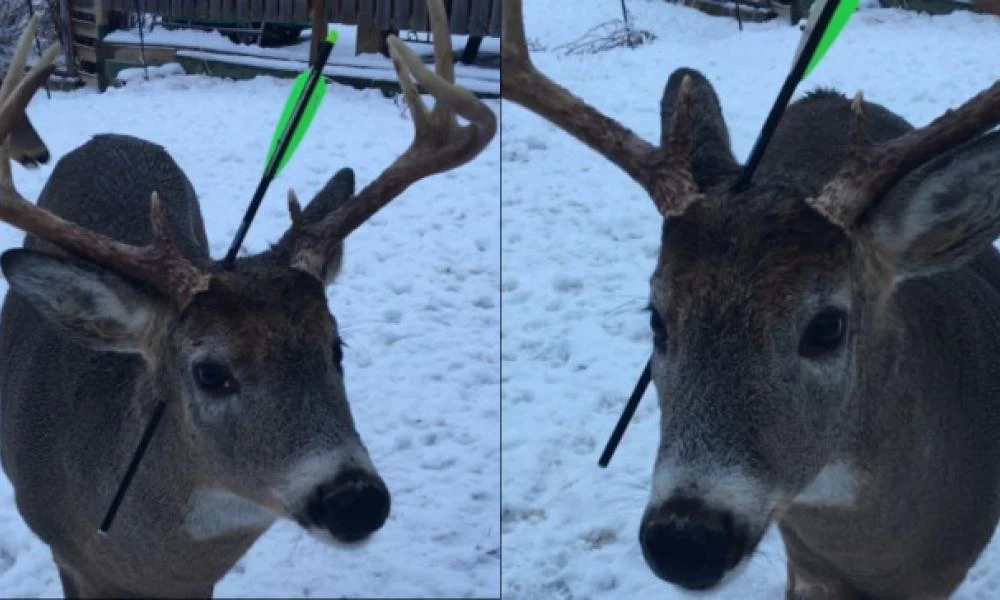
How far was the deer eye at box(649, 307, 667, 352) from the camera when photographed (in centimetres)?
149

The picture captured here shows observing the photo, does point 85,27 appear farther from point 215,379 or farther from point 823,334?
point 823,334

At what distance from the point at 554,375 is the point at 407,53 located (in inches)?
62.2

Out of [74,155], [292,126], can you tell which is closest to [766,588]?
[292,126]

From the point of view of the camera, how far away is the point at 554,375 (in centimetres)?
302

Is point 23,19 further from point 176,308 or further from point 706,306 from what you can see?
point 706,306

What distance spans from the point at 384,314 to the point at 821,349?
1.04 m

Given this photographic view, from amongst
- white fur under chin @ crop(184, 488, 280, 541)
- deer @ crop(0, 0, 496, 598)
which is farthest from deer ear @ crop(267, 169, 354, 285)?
white fur under chin @ crop(184, 488, 280, 541)

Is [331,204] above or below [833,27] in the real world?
below

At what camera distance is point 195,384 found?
63.8 inches

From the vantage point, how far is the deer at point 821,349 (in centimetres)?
129

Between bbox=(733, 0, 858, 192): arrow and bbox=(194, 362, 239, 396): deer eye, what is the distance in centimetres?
77

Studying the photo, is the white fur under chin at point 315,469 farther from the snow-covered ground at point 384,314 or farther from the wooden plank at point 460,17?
the wooden plank at point 460,17

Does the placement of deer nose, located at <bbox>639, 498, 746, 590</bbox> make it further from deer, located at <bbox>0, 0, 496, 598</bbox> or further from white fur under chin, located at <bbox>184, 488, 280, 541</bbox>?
white fur under chin, located at <bbox>184, 488, 280, 541</bbox>

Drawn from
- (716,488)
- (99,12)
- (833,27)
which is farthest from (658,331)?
(99,12)
